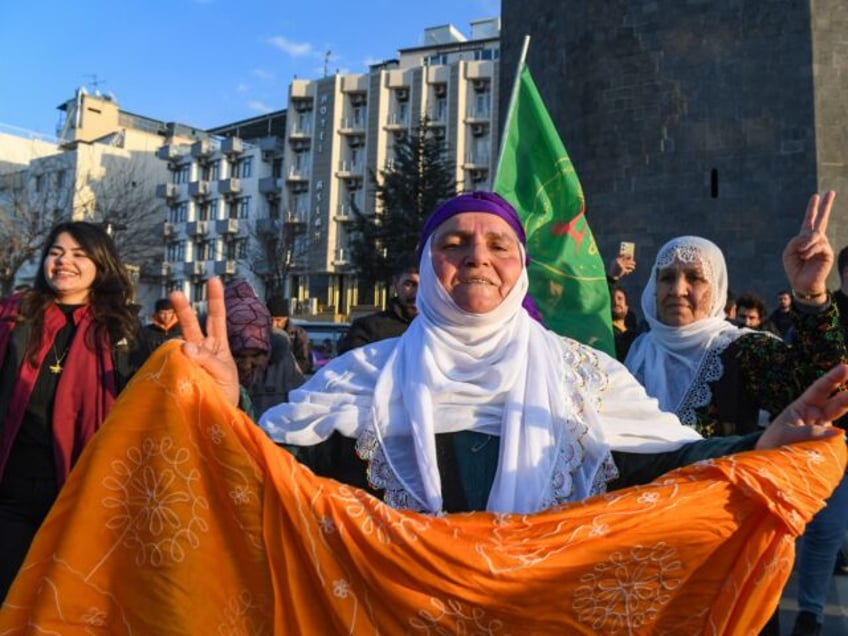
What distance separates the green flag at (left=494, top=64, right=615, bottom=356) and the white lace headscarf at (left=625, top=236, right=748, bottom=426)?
138 cm

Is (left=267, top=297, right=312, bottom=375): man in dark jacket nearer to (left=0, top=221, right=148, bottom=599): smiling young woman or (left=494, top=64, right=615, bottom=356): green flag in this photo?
(left=494, top=64, right=615, bottom=356): green flag

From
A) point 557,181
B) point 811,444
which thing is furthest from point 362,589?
point 557,181

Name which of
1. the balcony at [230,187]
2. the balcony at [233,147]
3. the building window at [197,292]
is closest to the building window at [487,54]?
the balcony at [233,147]

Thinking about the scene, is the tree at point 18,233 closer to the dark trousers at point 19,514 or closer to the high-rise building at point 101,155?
the high-rise building at point 101,155

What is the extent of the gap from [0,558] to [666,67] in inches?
592

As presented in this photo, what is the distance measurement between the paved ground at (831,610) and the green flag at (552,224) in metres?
1.75

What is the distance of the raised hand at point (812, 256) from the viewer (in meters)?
2.43

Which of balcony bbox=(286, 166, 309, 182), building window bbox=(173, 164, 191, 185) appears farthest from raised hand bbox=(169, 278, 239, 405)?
building window bbox=(173, 164, 191, 185)

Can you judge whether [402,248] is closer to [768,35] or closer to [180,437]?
[768,35]

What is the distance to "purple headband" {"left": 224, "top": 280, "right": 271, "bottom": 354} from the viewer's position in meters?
3.67

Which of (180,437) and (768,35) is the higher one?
(768,35)

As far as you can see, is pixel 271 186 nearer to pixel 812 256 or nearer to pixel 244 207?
pixel 244 207

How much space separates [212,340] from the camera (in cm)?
213

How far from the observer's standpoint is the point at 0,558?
9.43 ft
